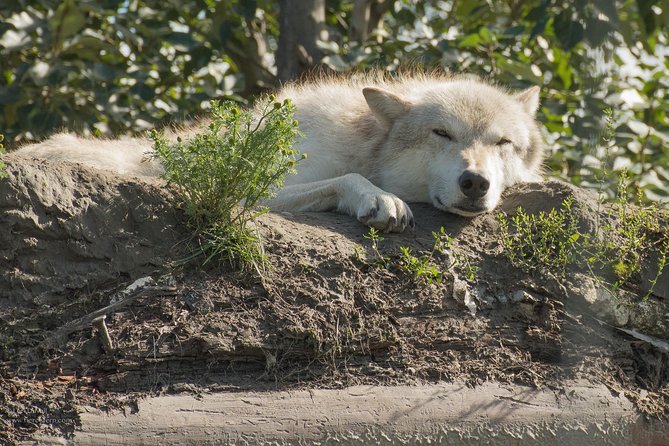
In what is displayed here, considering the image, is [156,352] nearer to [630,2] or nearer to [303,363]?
[303,363]

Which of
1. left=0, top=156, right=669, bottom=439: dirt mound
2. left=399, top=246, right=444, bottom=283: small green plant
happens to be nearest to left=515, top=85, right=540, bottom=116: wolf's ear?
left=0, top=156, right=669, bottom=439: dirt mound

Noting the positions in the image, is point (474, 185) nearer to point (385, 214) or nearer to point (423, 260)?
point (385, 214)

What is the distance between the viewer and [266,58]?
28.9 ft

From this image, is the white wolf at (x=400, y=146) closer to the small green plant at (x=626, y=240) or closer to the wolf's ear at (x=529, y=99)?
the wolf's ear at (x=529, y=99)

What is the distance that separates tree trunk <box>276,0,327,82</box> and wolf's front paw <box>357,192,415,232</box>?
11.2ft

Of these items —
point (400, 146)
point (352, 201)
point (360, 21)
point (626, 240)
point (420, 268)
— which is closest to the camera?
point (420, 268)

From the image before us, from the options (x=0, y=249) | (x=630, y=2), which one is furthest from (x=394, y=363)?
(x=630, y=2)

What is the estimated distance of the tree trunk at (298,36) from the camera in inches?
304

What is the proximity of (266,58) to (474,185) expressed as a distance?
172 inches

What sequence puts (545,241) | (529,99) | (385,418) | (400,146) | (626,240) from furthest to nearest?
1. (529,99)
2. (400,146)
3. (626,240)
4. (545,241)
5. (385,418)

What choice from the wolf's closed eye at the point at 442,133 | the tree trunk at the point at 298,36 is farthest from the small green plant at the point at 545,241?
the tree trunk at the point at 298,36

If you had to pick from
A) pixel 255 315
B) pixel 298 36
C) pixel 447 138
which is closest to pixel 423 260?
pixel 255 315

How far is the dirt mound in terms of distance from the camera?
3.43 metres

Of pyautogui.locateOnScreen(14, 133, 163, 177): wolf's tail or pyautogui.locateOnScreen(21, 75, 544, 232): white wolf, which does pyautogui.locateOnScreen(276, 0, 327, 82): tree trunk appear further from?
pyautogui.locateOnScreen(14, 133, 163, 177): wolf's tail
